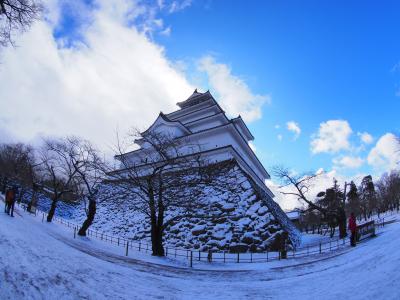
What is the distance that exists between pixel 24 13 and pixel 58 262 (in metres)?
7.21

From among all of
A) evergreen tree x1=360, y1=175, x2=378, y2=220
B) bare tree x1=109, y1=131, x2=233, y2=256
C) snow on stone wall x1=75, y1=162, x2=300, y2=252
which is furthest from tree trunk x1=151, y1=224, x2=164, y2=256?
evergreen tree x1=360, y1=175, x2=378, y2=220

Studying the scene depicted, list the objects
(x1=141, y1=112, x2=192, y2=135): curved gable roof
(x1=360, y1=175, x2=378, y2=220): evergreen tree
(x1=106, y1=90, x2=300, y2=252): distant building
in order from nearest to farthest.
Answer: (x1=106, y1=90, x2=300, y2=252): distant building → (x1=141, y1=112, x2=192, y2=135): curved gable roof → (x1=360, y1=175, x2=378, y2=220): evergreen tree

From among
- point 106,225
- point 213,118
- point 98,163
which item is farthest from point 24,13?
point 213,118

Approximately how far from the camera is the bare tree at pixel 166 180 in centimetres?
1694

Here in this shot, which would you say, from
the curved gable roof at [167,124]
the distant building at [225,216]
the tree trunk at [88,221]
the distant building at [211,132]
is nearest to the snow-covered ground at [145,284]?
the distant building at [225,216]

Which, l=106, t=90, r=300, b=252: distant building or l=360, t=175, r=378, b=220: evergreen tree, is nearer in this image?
l=106, t=90, r=300, b=252: distant building

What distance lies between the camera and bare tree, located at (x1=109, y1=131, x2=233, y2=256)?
1694cm

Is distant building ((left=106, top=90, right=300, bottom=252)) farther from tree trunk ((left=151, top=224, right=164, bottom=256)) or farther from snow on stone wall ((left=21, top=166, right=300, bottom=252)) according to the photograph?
tree trunk ((left=151, top=224, right=164, bottom=256))

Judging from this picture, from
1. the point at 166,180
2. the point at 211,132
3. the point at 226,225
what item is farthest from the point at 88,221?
the point at 211,132

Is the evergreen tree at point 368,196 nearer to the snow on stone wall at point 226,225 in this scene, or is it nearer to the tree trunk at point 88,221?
the snow on stone wall at point 226,225

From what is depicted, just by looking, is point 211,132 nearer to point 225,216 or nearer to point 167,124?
point 167,124

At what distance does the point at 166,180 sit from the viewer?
2025 centimetres

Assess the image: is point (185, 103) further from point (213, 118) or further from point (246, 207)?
point (246, 207)

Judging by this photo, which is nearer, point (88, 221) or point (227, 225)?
point (88, 221)
